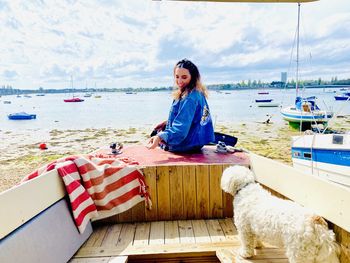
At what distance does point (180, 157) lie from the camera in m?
3.31

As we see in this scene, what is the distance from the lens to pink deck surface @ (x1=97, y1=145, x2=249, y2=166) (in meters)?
3.09

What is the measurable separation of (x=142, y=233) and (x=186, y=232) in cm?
44

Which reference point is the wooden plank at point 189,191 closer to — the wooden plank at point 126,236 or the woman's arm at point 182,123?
the woman's arm at point 182,123

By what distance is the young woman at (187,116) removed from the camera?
3.14 metres

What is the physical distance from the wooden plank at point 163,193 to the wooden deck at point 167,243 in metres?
0.09

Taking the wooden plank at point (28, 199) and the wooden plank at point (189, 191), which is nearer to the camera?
the wooden plank at point (28, 199)

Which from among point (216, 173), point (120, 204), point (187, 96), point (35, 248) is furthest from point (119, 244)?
point (187, 96)

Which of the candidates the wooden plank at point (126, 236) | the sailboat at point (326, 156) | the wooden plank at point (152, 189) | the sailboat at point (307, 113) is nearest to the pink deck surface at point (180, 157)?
the wooden plank at point (152, 189)

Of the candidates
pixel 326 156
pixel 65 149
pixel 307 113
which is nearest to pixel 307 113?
pixel 307 113

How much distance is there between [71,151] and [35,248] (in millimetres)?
12036

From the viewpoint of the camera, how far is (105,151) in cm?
376

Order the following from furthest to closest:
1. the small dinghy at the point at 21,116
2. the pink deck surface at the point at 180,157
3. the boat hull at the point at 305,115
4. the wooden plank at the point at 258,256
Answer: the small dinghy at the point at 21,116 < the boat hull at the point at 305,115 < the pink deck surface at the point at 180,157 < the wooden plank at the point at 258,256

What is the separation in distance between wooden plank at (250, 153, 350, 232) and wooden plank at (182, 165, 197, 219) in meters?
0.67

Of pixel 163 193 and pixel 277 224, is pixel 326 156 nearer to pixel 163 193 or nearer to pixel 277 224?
pixel 163 193
